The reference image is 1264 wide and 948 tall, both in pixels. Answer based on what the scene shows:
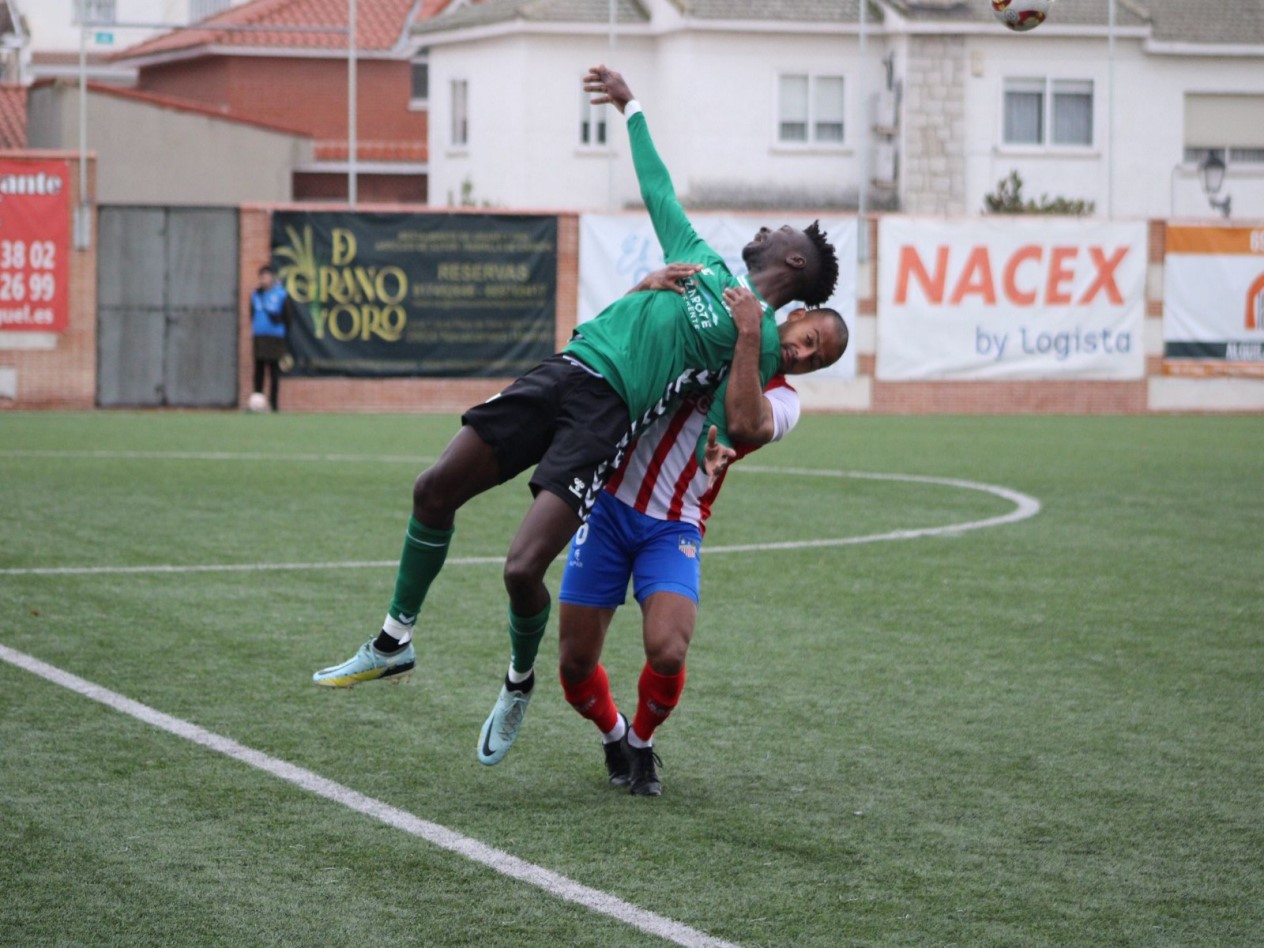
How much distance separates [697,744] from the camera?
7055mm

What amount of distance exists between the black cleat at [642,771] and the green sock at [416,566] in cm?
88

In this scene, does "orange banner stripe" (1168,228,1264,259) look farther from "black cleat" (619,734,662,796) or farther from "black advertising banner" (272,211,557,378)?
"black cleat" (619,734,662,796)

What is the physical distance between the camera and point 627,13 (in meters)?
42.3

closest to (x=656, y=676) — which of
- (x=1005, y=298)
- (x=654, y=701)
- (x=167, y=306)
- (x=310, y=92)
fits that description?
(x=654, y=701)

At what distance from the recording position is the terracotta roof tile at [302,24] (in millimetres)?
50094

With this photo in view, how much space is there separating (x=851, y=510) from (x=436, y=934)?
1042 cm

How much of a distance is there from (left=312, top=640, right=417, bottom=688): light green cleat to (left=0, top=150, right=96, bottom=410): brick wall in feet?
70.2

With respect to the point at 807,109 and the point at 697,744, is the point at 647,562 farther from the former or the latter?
the point at 807,109

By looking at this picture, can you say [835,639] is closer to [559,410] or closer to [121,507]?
[559,410]

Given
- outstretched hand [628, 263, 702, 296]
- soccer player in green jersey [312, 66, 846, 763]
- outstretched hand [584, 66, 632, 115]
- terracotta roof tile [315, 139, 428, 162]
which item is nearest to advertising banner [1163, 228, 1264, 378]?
outstretched hand [584, 66, 632, 115]

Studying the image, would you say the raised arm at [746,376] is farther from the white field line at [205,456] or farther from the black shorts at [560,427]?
the white field line at [205,456]

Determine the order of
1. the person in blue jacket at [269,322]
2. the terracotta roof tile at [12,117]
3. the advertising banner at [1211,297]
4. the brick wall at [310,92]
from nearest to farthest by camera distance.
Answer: the person in blue jacket at [269,322], the advertising banner at [1211,297], the terracotta roof tile at [12,117], the brick wall at [310,92]

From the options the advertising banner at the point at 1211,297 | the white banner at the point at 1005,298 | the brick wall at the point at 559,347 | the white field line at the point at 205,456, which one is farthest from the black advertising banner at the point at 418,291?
the advertising banner at the point at 1211,297

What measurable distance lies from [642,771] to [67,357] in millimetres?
22116
